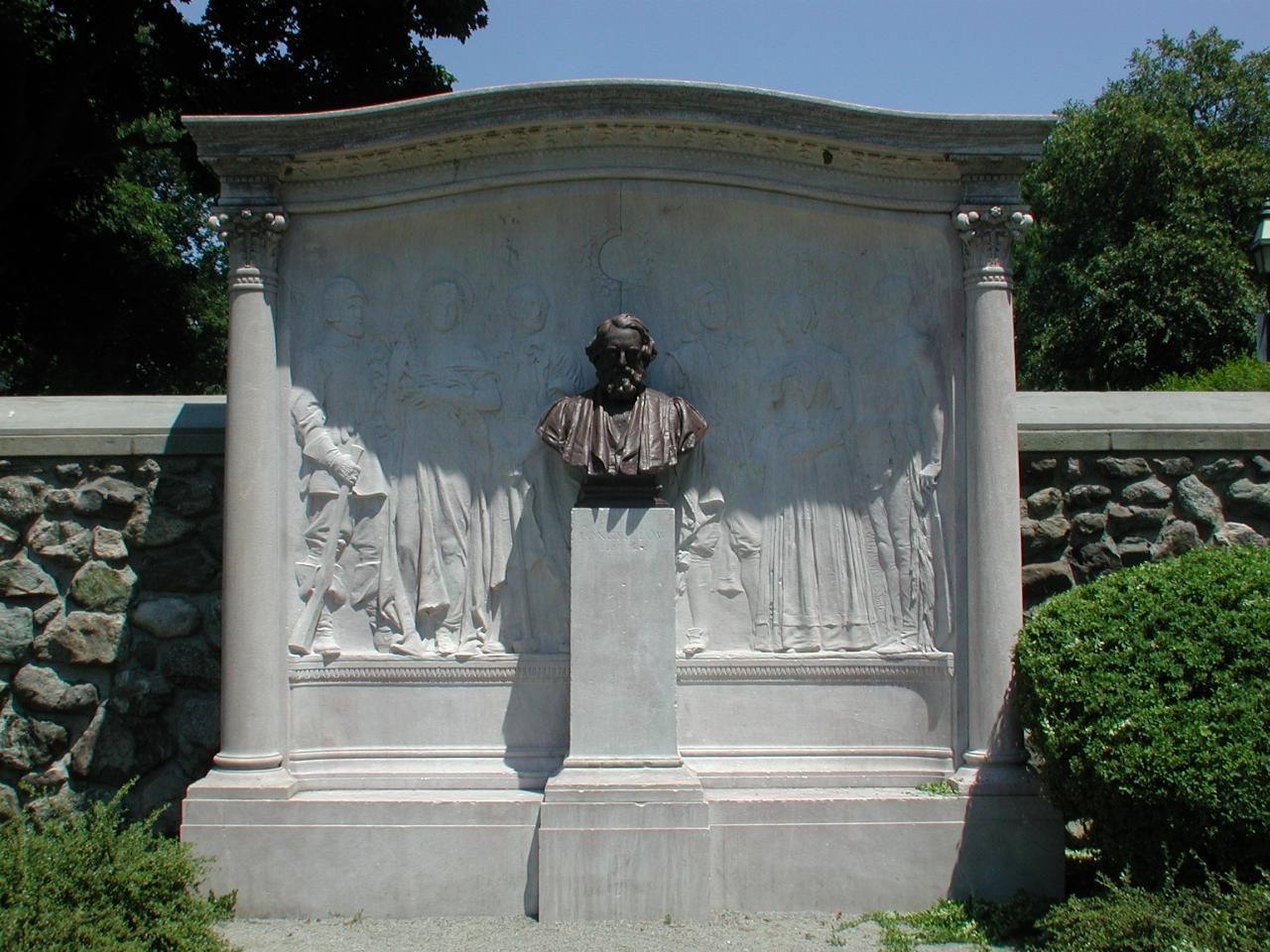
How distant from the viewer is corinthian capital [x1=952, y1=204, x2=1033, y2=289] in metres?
6.76

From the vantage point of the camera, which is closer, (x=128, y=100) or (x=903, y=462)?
(x=903, y=462)

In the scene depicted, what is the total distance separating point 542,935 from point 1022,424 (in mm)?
4072

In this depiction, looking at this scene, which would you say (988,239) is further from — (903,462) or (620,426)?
(620,426)

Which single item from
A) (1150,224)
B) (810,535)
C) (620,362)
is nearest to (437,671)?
(620,362)

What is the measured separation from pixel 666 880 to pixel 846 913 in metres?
0.96

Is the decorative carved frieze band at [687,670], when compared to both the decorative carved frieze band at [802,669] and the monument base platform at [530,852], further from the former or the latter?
the monument base platform at [530,852]

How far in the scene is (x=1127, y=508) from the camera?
7.57 metres

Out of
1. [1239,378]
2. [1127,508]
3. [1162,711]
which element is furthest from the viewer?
[1239,378]

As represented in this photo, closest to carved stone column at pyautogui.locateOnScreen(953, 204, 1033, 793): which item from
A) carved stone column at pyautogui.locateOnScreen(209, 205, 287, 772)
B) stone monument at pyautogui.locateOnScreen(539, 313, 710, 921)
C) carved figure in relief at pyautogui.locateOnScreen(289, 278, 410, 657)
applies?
stone monument at pyautogui.locateOnScreen(539, 313, 710, 921)

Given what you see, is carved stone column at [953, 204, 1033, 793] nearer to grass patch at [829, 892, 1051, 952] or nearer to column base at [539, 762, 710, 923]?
Result: grass patch at [829, 892, 1051, 952]

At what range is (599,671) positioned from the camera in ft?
21.5

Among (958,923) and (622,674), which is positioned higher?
(622,674)

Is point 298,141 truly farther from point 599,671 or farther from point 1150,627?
point 1150,627

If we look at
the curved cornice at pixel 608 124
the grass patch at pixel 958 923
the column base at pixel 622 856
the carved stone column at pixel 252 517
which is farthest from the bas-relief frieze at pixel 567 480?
the grass patch at pixel 958 923
